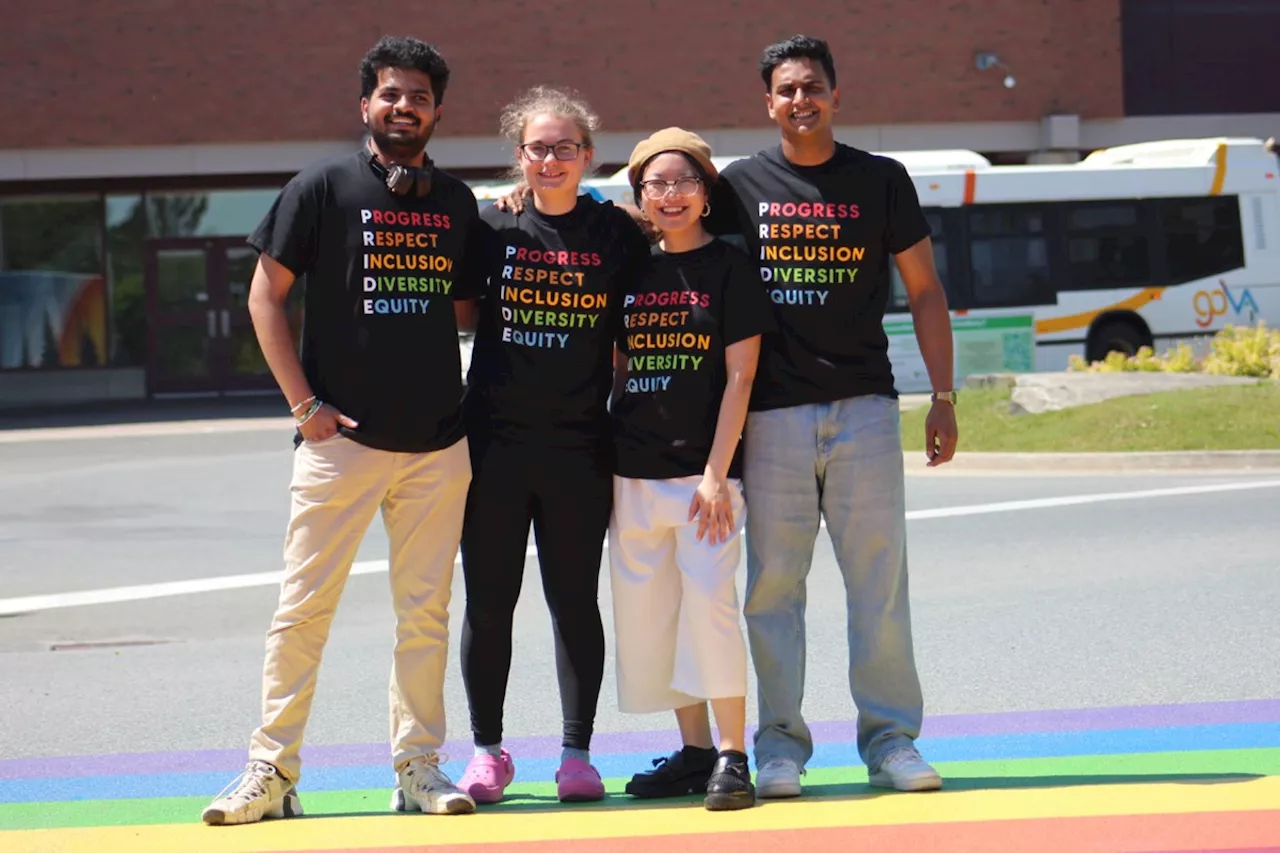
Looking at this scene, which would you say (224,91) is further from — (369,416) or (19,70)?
(369,416)

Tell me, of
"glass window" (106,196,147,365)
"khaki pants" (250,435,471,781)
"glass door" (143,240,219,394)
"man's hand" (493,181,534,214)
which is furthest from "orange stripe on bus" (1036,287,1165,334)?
"khaki pants" (250,435,471,781)

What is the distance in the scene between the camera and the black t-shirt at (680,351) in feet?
15.7

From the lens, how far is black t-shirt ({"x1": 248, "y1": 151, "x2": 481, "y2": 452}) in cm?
467

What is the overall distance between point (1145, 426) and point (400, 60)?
12432 millimetres

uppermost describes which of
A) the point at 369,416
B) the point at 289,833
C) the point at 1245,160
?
the point at 1245,160

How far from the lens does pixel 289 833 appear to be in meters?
4.41

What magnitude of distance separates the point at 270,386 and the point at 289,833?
27.8m

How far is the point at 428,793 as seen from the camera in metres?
4.68

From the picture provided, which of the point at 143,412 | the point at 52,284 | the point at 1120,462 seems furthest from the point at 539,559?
the point at 52,284

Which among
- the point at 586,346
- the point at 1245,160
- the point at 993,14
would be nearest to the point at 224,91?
the point at 993,14

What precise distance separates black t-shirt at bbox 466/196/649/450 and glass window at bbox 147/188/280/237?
26461 mm

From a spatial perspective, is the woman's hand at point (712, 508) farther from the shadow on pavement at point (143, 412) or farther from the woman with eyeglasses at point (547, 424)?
the shadow on pavement at point (143, 412)

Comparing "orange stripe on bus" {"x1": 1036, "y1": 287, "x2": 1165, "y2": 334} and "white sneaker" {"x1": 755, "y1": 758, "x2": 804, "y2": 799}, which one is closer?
"white sneaker" {"x1": 755, "y1": 758, "x2": 804, "y2": 799}

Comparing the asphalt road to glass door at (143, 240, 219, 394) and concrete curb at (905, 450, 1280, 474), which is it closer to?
concrete curb at (905, 450, 1280, 474)
